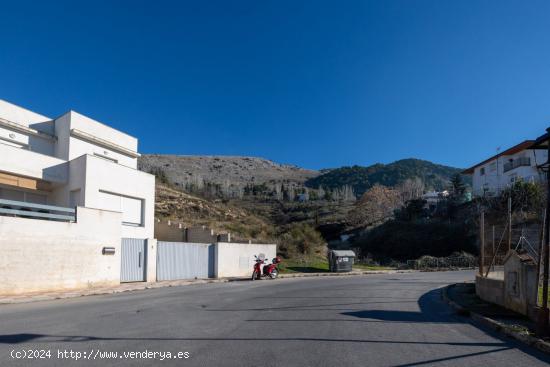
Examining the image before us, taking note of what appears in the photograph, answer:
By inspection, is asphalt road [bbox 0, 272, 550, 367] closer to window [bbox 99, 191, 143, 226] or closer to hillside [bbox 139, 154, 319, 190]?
window [bbox 99, 191, 143, 226]

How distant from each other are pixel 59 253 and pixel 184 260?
Answer: 8.38m

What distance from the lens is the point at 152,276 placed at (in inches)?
902

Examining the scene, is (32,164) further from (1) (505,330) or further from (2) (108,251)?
(1) (505,330)

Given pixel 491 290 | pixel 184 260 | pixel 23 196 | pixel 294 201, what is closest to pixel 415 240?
pixel 184 260

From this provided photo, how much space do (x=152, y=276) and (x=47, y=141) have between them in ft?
34.7

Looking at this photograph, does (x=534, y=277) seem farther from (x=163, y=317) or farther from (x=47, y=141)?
(x=47, y=141)

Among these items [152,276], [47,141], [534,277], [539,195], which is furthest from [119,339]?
[539,195]

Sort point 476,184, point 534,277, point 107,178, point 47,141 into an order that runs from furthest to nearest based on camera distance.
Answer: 1. point 476,184
2. point 47,141
3. point 107,178
4. point 534,277

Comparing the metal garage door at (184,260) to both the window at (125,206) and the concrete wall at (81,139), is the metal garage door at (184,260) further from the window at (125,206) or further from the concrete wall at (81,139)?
the concrete wall at (81,139)

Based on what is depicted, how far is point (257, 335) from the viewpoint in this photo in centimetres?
874

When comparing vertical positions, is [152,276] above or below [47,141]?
below

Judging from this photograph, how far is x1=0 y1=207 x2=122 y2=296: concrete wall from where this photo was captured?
53.0ft

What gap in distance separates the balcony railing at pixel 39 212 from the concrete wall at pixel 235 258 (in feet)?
34.0

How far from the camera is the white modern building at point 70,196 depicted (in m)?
17.2
